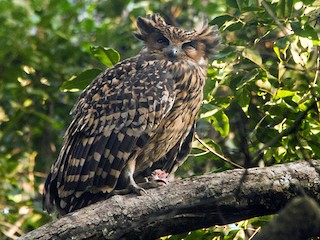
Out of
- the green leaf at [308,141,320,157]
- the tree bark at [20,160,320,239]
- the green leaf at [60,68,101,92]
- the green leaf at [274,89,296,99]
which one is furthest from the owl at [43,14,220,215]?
the green leaf at [308,141,320,157]

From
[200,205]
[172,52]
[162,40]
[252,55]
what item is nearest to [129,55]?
[162,40]

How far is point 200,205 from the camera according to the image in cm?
354

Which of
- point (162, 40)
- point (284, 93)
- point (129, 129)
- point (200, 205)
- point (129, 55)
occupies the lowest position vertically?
point (200, 205)

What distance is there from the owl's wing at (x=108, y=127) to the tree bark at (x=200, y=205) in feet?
2.15

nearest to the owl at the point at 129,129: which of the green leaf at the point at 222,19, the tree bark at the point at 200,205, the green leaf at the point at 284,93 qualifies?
the tree bark at the point at 200,205

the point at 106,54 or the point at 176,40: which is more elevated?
the point at 106,54

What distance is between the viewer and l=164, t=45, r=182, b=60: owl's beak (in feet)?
16.5

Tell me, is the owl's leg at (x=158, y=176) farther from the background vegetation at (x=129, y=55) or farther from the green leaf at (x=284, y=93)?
the green leaf at (x=284, y=93)

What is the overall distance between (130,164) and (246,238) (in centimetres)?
82

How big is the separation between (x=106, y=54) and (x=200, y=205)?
132cm

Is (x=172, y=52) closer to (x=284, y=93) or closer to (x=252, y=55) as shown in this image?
(x=252, y=55)

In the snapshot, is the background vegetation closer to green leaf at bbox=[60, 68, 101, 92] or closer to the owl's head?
green leaf at bbox=[60, 68, 101, 92]

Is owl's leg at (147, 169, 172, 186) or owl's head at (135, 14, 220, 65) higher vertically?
owl's head at (135, 14, 220, 65)

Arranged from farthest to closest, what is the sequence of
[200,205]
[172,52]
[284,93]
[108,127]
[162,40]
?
[162,40] < [172,52] < [108,127] < [284,93] < [200,205]
